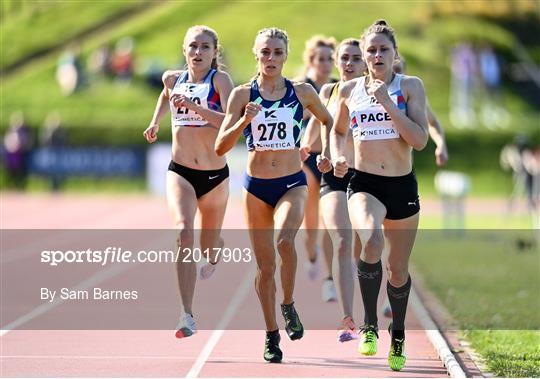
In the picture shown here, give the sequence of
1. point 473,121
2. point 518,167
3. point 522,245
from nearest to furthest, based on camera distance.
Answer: point 522,245
point 518,167
point 473,121

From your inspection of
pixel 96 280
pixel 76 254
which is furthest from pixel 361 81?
pixel 76 254

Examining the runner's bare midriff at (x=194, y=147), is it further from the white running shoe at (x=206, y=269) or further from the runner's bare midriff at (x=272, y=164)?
the white running shoe at (x=206, y=269)

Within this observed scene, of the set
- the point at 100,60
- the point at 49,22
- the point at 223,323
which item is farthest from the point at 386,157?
the point at 100,60

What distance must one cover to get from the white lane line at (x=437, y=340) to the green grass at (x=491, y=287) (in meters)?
0.28

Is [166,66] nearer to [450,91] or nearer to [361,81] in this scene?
[450,91]

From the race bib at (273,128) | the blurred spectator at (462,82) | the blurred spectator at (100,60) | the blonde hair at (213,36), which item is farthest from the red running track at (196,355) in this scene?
the blurred spectator at (462,82)

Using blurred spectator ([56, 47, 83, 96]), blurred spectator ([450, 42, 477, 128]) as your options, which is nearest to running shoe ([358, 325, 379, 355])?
blurred spectator ([56, 47, 83, 96])

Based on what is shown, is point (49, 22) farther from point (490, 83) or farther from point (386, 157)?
point (386, 157)

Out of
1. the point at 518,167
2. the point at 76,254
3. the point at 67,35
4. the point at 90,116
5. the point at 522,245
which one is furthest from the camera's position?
the point at 90,116

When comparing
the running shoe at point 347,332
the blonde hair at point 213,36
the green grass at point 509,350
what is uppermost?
the blonde hair at point 213,36

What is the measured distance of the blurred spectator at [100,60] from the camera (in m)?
42.0

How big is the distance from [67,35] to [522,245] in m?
20.7

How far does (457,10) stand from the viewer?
47.8 metres

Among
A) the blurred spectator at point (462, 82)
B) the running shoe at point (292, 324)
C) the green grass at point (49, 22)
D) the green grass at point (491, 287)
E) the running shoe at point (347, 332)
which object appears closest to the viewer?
the running shoe at point (292, 324)
